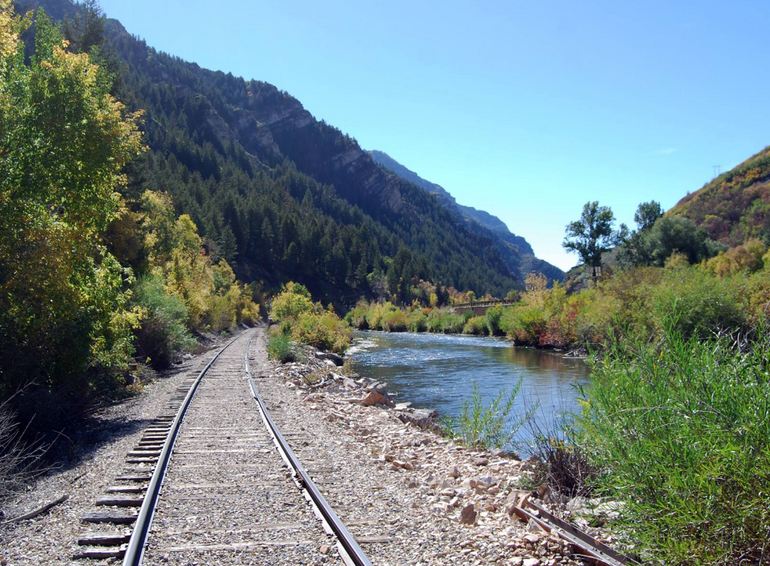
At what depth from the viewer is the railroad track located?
5.82 m

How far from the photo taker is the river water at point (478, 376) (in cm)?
1878

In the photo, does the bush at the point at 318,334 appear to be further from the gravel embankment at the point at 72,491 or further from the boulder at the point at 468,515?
the boulder at the point at 468,515

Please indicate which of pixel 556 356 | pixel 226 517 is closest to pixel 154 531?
pixel 226 517

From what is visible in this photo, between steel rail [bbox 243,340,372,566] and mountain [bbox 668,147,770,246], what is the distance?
2999 inches

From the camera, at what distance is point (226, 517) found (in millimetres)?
6797

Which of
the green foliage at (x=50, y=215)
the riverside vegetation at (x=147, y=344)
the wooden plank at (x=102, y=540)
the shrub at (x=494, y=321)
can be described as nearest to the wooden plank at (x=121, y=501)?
the wooden plank at (x=102, y=540)

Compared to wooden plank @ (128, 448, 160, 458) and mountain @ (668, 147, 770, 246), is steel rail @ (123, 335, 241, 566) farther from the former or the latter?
mountain @ (668, 147, 770, 246)

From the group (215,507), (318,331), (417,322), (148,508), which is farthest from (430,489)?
(417,322)

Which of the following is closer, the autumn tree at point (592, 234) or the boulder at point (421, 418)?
the boulder at point (421, 418)

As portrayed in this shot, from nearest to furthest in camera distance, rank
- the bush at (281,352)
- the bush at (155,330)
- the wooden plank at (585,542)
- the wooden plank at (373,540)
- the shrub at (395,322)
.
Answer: the wooden plank at (585,542) → the wooden plank at (373,540) → the bush at (155,330) → the bush at (281,352) → the shrub at (395,322)

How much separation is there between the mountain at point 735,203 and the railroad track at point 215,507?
76.9 m

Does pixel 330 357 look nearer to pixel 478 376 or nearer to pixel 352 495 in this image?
pixel 478 376

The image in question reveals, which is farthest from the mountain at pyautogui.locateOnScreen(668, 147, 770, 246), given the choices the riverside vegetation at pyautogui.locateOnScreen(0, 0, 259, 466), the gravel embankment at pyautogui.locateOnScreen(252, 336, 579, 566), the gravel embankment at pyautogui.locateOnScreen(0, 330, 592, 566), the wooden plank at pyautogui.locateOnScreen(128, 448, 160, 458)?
the wooden plank at pyautogui.locateOnScreen(128, 448, 160, 458)

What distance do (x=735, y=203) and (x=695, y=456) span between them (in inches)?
3978
